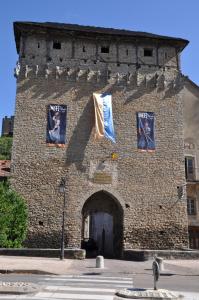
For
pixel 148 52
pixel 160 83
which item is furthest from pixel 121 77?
pixel 148 52

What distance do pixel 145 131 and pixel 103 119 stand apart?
2.91m

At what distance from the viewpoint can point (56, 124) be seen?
22.8 m

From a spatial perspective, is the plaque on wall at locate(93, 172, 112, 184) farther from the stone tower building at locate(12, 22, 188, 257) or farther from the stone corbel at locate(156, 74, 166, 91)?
the stone corbel at locate(156, 74, 166, 91)

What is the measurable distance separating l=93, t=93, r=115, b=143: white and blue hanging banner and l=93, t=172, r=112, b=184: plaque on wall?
2.26 meters

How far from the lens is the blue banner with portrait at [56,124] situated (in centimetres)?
2258

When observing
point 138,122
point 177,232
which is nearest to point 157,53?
point 138,122

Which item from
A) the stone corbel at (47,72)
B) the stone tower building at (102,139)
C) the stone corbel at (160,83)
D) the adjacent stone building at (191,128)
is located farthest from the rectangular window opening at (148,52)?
the stone corbel at (47,72)

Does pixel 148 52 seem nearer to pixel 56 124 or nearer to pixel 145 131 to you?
pixel 145 131

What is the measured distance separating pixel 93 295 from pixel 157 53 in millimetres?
20688

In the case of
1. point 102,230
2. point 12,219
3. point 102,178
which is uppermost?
point 102,178

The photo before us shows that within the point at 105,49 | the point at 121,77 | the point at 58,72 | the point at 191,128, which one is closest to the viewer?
the point at 58,72

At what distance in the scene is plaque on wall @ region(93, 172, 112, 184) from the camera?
2233 cm

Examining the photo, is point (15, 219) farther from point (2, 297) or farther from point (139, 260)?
point (2, 297)

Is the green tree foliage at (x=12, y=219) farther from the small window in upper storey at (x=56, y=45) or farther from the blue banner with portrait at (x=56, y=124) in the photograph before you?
the small window in upper storey at (x=56, y=45)
